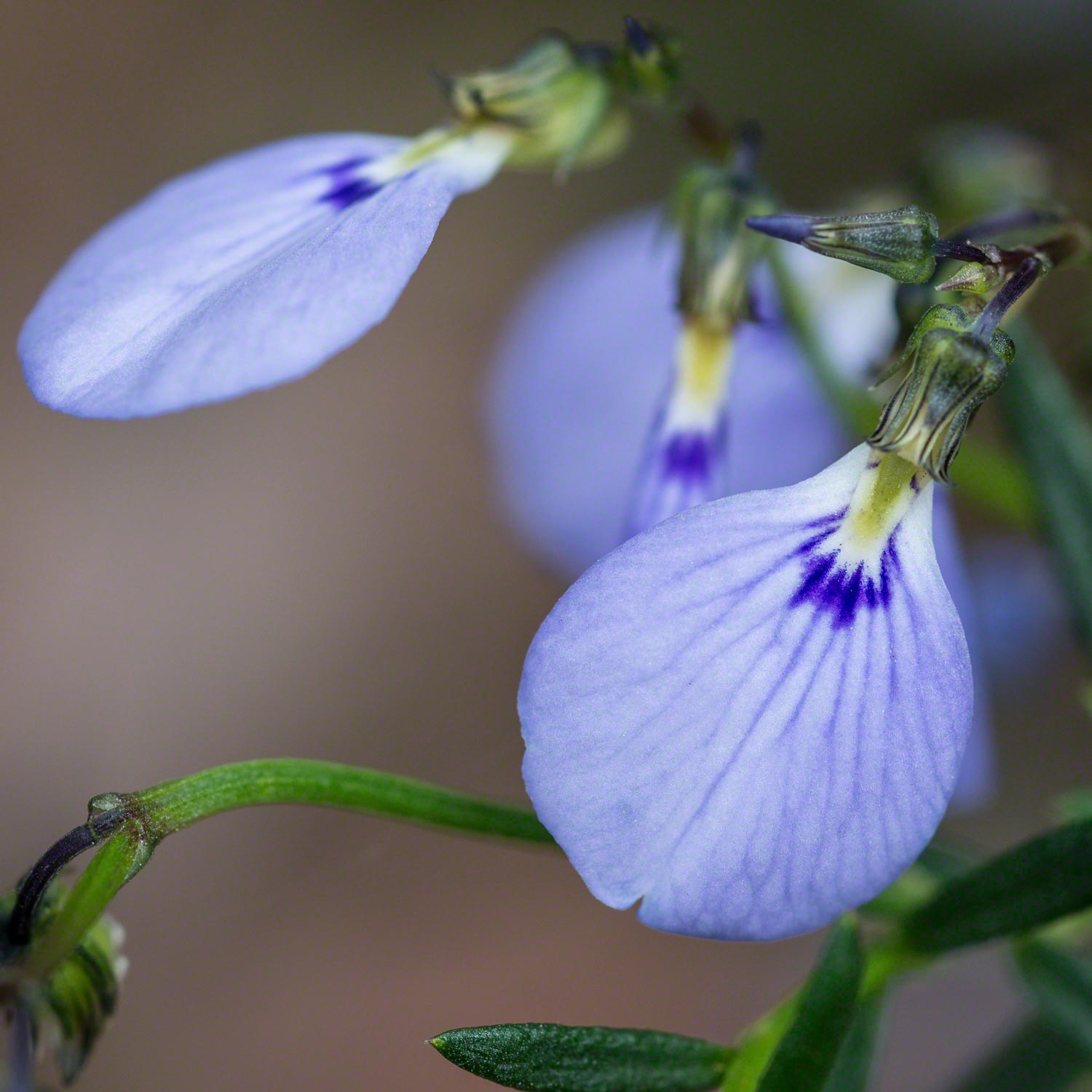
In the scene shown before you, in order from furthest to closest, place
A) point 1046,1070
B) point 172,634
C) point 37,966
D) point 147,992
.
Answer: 1. point 172,634
2. point 147,992
3. point 1046,1070
4. point 37,966

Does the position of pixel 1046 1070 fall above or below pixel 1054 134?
below

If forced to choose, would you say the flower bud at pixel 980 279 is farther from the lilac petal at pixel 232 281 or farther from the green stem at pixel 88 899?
the green stem at pixel 88 899

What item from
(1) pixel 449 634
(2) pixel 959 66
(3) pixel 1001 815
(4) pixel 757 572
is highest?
(2) pixel 959 66

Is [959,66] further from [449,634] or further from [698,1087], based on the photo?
[698,1087]

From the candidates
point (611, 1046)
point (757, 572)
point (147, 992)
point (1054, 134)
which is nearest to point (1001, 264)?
point (757, 572)

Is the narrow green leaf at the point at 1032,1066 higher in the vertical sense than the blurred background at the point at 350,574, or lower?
lower

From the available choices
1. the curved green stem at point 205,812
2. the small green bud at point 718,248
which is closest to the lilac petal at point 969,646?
the small green bud at point 718,248
